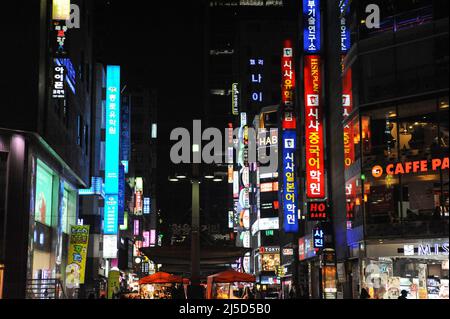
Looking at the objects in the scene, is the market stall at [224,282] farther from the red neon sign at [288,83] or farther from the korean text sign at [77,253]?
the red neon sign at [288,83]

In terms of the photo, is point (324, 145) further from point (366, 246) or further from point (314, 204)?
point (366, 246)

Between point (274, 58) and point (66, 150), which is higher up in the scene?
point (274, 58)

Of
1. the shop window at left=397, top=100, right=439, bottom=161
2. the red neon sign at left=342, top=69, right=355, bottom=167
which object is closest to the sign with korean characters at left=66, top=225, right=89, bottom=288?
the red neon sign at left=342, top=69, right=355, bottom=167

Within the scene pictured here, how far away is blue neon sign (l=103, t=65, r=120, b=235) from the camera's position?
56438 mm

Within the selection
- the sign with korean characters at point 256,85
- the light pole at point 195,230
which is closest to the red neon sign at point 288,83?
the light pole at point 195,230

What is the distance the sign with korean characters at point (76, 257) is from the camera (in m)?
33.2

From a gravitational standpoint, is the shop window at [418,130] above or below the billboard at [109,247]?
above

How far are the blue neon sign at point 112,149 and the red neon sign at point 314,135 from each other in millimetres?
21799

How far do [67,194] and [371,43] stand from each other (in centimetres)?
2120

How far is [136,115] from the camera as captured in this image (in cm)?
13100

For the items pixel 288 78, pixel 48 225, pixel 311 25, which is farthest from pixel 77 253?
pixel 288 78

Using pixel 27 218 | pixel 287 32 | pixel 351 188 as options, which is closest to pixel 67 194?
pixel 27 218
